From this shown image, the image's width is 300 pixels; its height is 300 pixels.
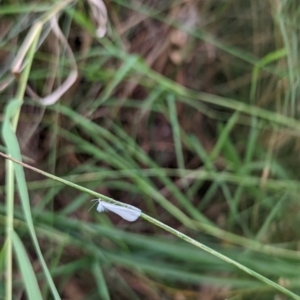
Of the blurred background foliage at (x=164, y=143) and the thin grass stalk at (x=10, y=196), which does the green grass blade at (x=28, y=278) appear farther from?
the blurred background foliage at (x=164, y=143)

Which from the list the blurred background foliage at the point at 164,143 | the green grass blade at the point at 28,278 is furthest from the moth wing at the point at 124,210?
the blurred background foliage at the point at 164,143

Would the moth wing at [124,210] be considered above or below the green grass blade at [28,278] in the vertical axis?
above

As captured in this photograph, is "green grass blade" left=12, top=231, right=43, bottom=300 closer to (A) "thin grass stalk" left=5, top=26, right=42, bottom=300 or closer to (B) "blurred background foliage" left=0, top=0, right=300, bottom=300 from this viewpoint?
(A) "thin grass stalk" left=5, top=26, right=42, bottom=300

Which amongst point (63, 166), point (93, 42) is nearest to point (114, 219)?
point (63, 166)

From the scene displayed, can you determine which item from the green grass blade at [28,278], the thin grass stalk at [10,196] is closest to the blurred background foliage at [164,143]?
the thin grass stalk at [10,196]

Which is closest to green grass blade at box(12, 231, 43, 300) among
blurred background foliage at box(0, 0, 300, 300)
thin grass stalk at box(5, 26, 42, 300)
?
thin grass stalk at box(5, 26, 42, 300)

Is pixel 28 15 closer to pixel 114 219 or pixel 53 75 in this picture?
pixel 53 75

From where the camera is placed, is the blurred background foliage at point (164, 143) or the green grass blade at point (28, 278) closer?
the green grass blade at point (28, 278)

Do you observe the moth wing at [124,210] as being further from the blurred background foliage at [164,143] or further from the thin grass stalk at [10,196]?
the blurred background foliage at [164,143]
